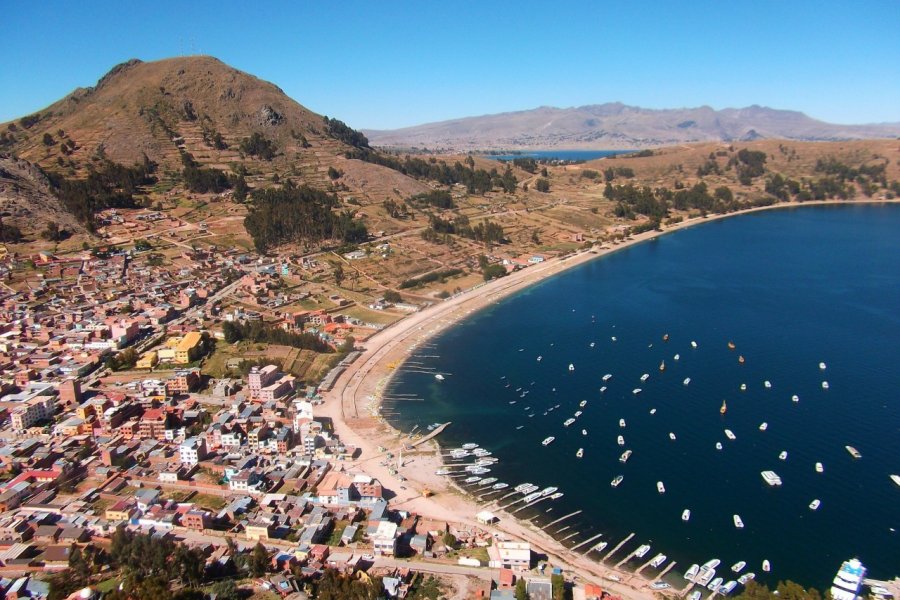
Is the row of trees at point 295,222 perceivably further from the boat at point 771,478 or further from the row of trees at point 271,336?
the boat at point 771,478

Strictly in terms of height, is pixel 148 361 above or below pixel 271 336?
below

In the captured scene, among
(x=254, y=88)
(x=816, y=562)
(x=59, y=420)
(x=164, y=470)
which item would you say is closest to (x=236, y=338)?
(x=59, y=420)

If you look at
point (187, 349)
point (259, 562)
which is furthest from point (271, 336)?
point (259, 562)

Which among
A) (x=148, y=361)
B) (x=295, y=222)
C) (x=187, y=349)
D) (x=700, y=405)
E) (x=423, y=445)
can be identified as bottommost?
(x=700, y=405)

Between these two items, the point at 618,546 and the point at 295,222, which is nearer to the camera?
the point at 618,546

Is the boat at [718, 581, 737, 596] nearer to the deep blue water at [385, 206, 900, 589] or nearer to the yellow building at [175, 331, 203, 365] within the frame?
the deep blue water at [385, 206, 900, 589]

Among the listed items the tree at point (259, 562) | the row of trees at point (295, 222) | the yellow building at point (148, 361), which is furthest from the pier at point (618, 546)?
the row of trees at point (295, 222)

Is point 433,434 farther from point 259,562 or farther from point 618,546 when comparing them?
point 259,562
